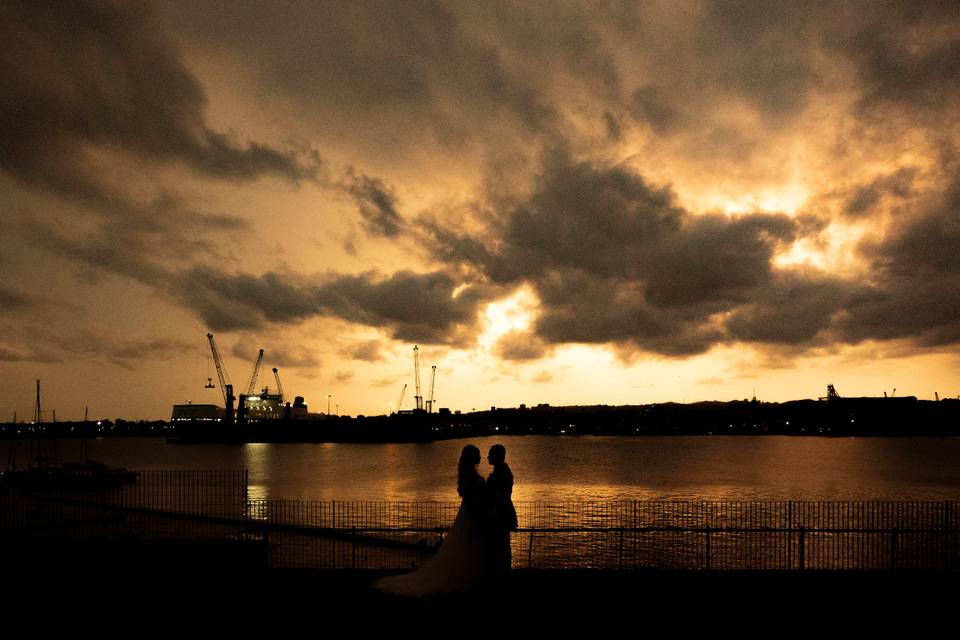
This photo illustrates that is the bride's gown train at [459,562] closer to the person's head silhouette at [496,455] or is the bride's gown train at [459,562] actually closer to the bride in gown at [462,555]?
the bride in gown at [462,555]

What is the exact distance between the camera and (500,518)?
10258 mm

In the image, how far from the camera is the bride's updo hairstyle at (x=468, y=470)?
9977mm

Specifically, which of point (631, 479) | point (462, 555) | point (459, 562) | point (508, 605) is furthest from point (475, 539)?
point (631, 479)

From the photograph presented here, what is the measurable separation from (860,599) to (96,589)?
14008 millimetres

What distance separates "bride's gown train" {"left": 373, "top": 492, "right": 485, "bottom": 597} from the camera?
1084 centimetres

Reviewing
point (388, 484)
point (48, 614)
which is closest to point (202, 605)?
point (48, 614)

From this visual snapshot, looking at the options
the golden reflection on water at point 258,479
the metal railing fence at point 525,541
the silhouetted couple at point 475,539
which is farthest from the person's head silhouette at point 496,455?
the golden reflection on water at point 258,479

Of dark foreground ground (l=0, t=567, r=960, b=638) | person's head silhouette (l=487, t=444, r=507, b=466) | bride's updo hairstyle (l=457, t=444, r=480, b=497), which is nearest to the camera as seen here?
person's head silhouette (l=487, t=444, r=507, b=466)

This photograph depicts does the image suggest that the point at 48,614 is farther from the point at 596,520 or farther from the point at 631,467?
the point at 631,467

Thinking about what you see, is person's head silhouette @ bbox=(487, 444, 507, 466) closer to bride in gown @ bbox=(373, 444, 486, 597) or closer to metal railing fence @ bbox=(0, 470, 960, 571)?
bride in gown @ bbox=(373, 444, 486, 597)

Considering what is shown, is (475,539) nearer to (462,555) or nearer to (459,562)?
(462,555)

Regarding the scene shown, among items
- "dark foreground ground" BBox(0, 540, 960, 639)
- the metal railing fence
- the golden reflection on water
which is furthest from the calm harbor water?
"dark foreground ground" BBox(0, 540, 960, 639)

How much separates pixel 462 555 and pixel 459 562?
0.13 metres

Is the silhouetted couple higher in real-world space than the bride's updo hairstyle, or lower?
lower
